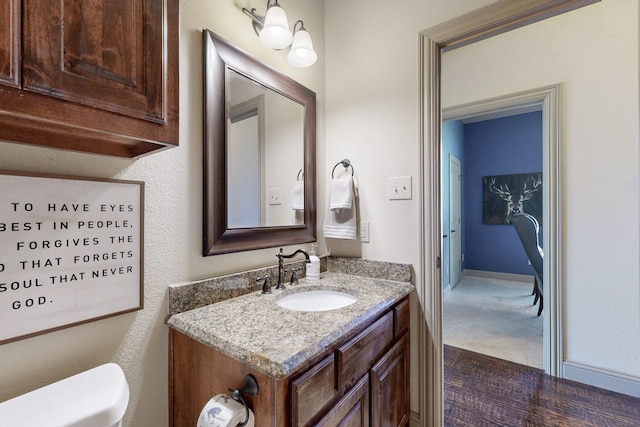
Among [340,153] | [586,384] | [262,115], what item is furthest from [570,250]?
Result: [262,115]

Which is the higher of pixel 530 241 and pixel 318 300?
pixel 530 241

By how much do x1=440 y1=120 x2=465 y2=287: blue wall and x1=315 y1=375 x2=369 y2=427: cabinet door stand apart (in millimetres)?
2550

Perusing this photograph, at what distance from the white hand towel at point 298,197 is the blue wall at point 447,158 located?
2.38 metres

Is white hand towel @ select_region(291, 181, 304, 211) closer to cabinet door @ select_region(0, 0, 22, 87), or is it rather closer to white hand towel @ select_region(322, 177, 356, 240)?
white hand towel @ select_region(322, 177, 356, 240)

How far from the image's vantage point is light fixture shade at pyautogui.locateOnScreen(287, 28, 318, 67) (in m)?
1.42

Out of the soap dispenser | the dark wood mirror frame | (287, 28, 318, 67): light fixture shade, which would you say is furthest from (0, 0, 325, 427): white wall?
the soap dispenser

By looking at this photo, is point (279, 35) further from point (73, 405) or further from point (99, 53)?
point (73, 405)

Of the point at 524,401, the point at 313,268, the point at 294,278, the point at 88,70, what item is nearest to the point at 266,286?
the point at 294,278

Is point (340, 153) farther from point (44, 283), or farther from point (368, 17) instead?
point (44, 283)

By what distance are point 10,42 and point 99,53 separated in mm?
138

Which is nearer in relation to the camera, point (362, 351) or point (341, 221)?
point (362, 351)

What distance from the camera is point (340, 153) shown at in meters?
1.77

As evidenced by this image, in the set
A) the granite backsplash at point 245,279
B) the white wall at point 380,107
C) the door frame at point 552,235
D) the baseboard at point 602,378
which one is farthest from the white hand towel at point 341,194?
the baseboard at point 602,378

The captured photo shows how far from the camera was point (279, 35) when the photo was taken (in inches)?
51.2
